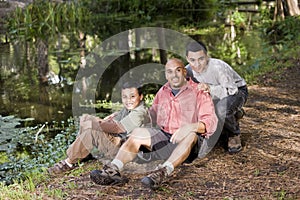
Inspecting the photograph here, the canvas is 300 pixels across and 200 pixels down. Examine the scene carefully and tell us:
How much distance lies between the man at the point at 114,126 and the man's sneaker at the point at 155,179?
64 cm

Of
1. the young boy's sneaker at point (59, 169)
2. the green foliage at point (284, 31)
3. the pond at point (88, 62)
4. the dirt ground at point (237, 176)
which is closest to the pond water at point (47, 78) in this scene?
the pond at point (88, 62)

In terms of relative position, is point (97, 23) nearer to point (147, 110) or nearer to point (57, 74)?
point (57, 74)

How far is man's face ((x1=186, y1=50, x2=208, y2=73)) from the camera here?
4172mm

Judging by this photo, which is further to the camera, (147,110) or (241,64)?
(241,64)

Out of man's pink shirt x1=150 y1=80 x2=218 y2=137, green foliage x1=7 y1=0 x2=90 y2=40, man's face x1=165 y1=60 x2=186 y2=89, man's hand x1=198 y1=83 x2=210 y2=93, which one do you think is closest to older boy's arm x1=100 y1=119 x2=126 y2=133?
man's pink shirt x1=150 y1=80 x2=218 y2=137

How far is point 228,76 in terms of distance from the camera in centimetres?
422

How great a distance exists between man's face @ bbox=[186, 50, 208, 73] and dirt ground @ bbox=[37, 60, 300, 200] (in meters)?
0.87

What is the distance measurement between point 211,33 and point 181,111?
1167cm

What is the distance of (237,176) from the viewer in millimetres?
3871

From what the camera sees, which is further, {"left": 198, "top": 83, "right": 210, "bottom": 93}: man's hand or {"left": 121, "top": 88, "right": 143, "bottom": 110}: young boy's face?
{"left": 121, "top": 88, "right": 143, "bottom": 110}: young boy's face

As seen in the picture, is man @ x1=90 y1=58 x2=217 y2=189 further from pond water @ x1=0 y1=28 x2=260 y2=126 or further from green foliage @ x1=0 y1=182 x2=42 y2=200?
pond water @ x1=0 y1=28 x2=260 y2=126

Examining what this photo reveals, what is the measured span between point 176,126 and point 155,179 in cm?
63

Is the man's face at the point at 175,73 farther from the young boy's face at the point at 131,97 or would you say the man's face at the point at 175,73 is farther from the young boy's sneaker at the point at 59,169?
the young boy's sneaker at the point at 59,169

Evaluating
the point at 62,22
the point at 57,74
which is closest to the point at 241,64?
the point at 57,74
